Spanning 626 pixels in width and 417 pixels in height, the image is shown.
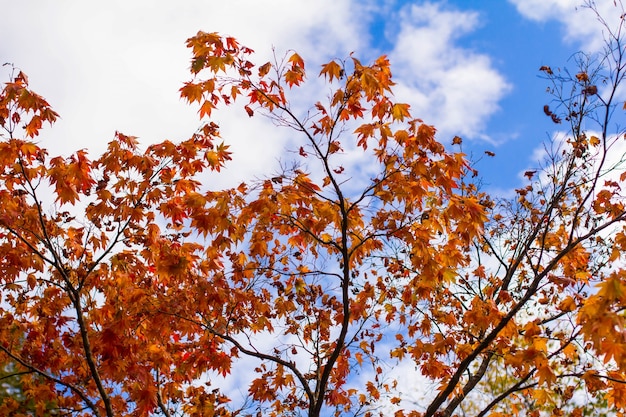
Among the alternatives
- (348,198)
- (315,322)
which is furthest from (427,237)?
(315,322)

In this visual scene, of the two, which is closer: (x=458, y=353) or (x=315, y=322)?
(x=458, y=353)

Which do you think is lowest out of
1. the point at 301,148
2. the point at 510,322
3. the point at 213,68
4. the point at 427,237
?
the point at 510,322

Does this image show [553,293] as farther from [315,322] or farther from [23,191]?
[23,191]

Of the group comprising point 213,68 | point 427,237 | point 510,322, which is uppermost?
point 213,68

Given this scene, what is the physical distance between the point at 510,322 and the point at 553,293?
371cm

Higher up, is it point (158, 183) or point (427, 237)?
point (158, 183)

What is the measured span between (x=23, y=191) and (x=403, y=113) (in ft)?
14.7

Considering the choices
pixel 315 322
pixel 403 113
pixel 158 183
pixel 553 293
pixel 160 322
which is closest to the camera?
pixel 403 113

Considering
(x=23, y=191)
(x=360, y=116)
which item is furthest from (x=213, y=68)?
(x=23, y=191)

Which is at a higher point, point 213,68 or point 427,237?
point 213,68

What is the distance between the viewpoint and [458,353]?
7203 millimetres

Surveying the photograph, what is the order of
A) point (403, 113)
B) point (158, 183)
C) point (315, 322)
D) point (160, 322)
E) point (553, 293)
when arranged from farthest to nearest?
1. point (553, 293)
2. point (315, 322)
3. point (158, 183)
4. point (160, 322)
5. point (403, 113)

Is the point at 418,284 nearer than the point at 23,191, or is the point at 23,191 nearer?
the point at 23,191

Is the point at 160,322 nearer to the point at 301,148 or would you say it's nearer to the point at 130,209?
the point at 130,209
